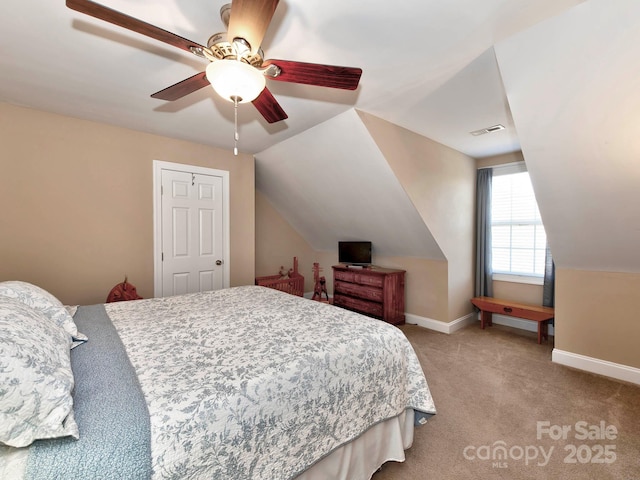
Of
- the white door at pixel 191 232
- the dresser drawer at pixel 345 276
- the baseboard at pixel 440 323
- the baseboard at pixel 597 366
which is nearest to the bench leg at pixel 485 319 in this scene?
the baseboard at pixel 440 323

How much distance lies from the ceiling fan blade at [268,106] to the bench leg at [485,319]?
3706 mm

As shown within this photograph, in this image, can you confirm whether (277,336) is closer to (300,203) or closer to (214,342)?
(214,342)

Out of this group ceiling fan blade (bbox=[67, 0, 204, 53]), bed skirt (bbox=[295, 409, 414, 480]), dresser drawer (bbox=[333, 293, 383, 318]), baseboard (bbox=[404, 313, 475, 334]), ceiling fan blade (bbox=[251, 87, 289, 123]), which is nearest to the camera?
ceiling fan blade (bbox=[67, 0, 204, 53])

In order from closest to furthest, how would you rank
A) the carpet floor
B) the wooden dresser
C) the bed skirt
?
the bed skirt
the carpet floor
the wooden dresser

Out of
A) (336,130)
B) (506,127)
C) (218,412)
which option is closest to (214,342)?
(218,412)

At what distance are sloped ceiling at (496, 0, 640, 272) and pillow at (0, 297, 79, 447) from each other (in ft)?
8.77

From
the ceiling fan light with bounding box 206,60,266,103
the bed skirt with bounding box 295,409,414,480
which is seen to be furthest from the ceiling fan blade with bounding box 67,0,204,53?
the bed skirt with bounding box 295,409,414,480

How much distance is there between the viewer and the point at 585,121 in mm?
1951

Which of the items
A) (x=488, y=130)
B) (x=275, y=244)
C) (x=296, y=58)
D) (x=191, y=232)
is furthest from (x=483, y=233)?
(x=191, y=232)

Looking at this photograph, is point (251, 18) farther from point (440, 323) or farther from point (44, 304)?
point (440, 323)

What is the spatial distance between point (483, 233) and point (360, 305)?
207 cm

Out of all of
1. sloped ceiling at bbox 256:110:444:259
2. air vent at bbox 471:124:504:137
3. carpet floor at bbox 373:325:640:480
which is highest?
air vent at bbox 471:124:504:137

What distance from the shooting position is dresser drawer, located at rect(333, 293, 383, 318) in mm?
4203

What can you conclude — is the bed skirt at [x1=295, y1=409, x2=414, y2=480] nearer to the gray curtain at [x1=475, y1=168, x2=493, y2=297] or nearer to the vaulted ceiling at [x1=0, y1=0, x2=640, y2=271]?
the vaulted ceiling at [x1=0, y1=0, x2=640, y2=271]
